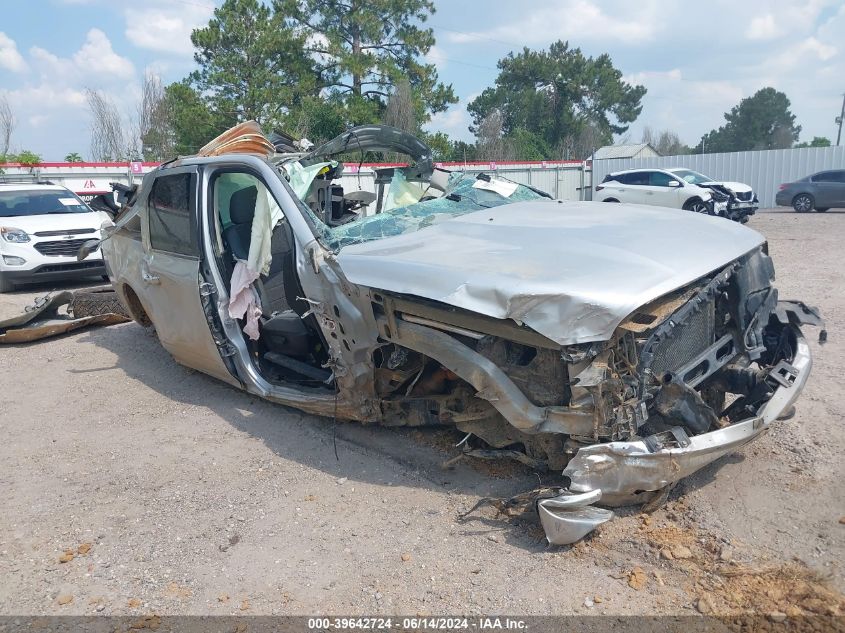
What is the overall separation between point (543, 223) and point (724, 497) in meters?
1.75

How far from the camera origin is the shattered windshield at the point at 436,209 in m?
4.04

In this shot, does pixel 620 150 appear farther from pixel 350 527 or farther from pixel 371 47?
pixel 350 527

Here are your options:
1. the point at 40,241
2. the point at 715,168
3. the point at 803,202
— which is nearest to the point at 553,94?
the point at 715,168

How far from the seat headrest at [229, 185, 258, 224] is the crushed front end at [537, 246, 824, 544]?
113 inches

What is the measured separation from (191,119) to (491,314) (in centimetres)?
2702

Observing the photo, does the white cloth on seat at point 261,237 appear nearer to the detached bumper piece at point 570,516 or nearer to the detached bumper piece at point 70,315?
the detached bumper piece at point 570,516

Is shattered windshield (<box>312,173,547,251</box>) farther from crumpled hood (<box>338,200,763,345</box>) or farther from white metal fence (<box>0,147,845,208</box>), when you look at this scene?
white metal fence (<box>0,147,845,208</box>)

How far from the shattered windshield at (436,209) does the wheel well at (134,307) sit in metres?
2.83

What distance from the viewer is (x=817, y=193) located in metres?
21.9

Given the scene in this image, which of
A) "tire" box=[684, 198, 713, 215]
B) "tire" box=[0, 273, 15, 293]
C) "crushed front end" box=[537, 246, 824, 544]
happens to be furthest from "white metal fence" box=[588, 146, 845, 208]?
"crushed front end" box=[537, 246, 824, 544]

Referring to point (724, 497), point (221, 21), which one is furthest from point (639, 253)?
point (221, 21)

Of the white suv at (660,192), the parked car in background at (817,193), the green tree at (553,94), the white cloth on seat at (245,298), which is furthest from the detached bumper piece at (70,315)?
the green tree at (553,94)

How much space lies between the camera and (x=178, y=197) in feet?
16.5

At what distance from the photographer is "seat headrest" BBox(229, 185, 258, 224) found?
4.89 meters
